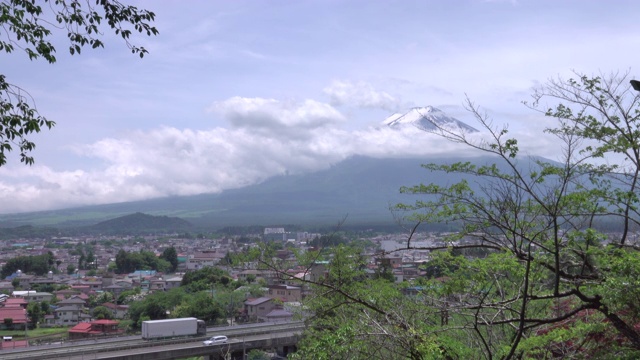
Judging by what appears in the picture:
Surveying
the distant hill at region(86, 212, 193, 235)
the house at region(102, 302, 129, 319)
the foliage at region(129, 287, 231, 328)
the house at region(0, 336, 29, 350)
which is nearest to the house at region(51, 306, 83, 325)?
the house at region(102, 302, 129, 319)

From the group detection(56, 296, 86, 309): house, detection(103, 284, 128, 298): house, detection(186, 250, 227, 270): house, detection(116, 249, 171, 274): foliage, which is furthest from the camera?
detection(116, 249, 171, 274): foliage

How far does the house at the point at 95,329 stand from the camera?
912 inches

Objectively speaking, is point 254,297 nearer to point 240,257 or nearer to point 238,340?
point 238,340

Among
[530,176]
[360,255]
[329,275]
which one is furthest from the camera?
[360,255]

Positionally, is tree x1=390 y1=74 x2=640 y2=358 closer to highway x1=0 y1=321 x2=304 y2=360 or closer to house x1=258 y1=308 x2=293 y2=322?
highway x1=0 y1=321 x2=304 y2=360

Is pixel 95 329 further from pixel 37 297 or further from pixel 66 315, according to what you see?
pixel 37 297

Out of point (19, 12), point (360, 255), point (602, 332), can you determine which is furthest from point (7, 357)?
point (602, 332)

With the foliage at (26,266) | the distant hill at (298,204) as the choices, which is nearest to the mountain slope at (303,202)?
the distant hill at (298,204)

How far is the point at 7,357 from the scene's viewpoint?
15.6 metres

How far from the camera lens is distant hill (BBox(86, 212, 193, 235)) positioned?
383 ft

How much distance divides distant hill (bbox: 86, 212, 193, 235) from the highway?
97944mm

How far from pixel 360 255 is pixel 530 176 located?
237cm

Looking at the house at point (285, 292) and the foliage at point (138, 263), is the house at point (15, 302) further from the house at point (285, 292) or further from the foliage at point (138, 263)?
the foliage at point (138, 263)

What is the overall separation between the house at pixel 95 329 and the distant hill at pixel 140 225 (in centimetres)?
9173
